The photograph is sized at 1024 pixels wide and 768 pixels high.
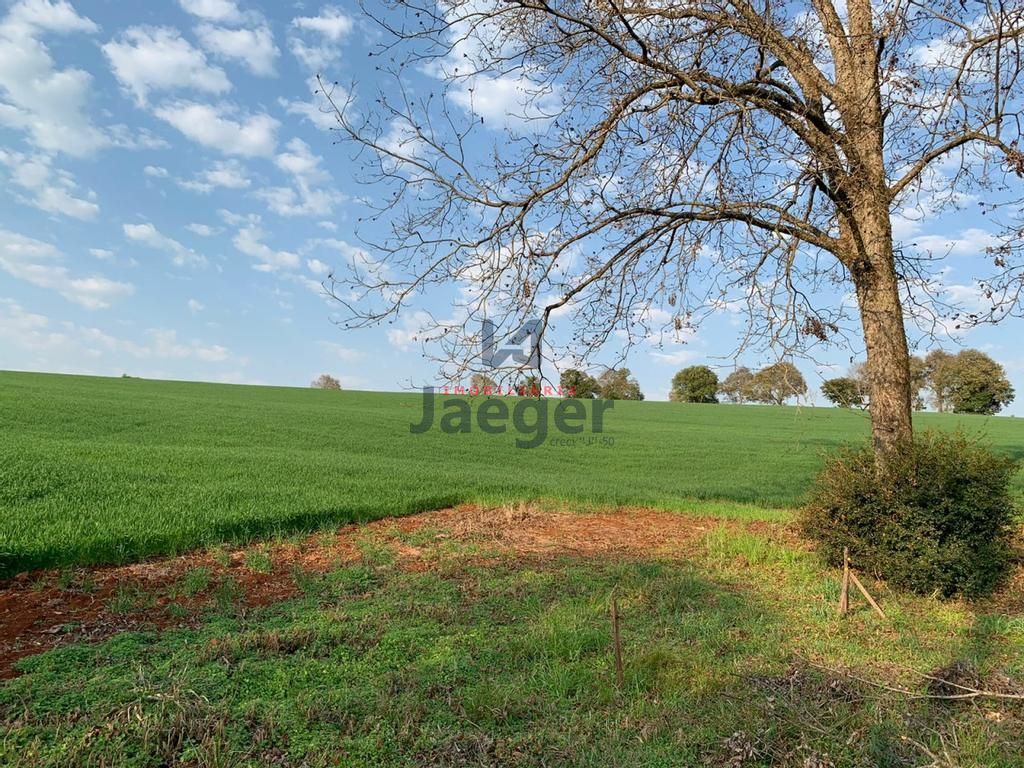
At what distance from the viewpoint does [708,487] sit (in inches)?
637

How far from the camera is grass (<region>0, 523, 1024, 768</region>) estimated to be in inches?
124

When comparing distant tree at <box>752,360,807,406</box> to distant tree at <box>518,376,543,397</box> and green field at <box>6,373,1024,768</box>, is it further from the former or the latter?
distant tree at <box>518,376,543,397</box>

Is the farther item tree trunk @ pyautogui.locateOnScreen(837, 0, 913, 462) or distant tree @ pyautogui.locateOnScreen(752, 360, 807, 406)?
tree trunk @ pyautogui.locateOnScreen(837, 0, 913, 462)

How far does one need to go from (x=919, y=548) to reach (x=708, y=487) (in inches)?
382

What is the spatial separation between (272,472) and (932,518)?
10321mm

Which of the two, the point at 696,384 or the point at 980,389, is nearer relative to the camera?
the point at 980,389

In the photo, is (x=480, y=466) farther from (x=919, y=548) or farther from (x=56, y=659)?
(x=56, y=659)

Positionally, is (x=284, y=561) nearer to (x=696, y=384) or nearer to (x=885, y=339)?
(x=885, y=339)

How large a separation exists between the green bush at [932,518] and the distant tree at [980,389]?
31.9 m

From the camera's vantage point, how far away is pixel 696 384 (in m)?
69.3

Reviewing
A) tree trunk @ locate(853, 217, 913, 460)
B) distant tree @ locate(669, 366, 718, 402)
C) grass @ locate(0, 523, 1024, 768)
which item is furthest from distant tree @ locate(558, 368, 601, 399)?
distant tree @ locate(669, 366, 718, 402)

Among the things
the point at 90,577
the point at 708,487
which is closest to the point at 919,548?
the point at 90,577

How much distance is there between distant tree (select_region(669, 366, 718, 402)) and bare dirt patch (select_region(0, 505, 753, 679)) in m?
60.3

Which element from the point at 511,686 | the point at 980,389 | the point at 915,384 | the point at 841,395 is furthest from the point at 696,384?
the point at 511,686
